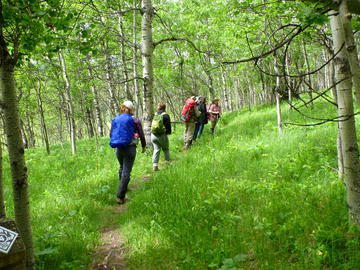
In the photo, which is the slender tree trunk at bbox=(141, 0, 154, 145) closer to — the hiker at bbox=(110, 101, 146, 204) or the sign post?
the hiker at bbox=(110, 101, 146, 204)

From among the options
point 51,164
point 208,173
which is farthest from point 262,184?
point 51,164

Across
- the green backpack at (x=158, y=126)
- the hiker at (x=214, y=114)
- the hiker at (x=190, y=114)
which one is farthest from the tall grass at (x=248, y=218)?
the hiker at (x=214, y=114)

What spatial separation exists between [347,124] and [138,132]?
3925 mm

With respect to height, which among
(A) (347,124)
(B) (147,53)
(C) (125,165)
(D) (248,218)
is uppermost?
(B) (147,53)

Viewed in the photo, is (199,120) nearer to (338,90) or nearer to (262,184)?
(262,184)

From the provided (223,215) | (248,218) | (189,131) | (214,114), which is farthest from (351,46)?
(214,114)

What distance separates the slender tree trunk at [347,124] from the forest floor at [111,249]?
8.93 ft

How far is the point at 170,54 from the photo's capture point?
729 inches

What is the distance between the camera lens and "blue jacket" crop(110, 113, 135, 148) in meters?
5.17

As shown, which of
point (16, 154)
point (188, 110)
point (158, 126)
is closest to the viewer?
point (16, 154)

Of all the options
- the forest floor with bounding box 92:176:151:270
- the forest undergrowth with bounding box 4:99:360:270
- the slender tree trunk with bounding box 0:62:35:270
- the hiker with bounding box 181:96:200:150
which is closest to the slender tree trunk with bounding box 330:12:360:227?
the forest undergrowth with bounding box 4:99:360:270

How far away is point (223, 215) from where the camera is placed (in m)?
3.58

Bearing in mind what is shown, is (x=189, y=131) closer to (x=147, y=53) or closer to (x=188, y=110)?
(x=188, y=110)

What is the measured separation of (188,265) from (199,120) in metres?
7.98
